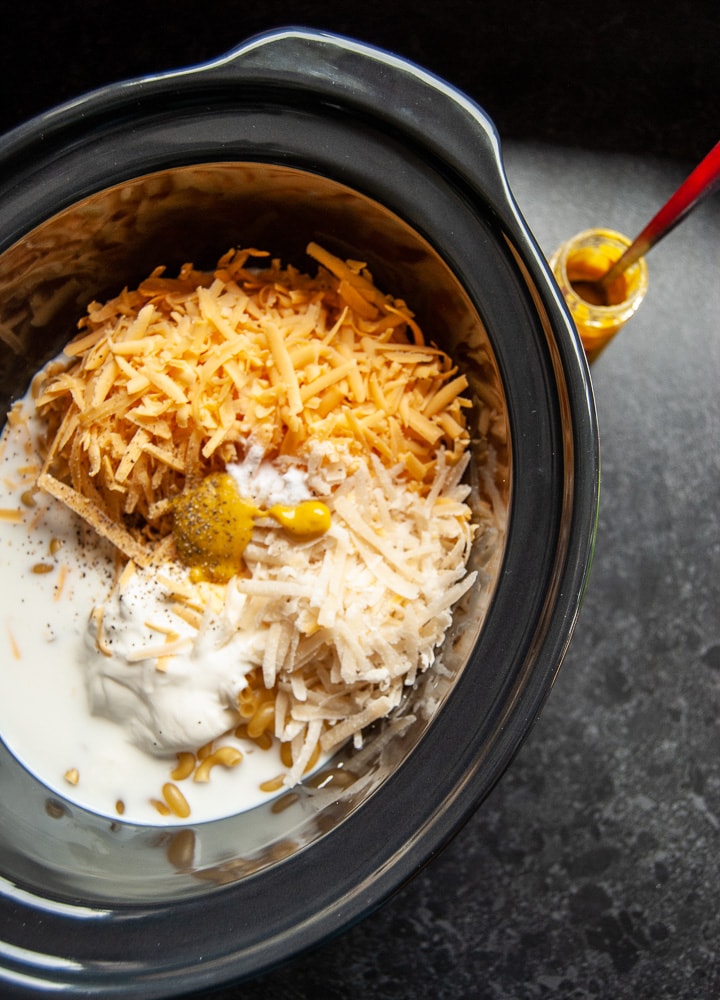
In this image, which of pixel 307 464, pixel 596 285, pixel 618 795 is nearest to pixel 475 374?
pixel 307 464

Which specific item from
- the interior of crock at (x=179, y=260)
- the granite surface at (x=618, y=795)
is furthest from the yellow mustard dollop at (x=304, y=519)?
the granite surface at (x=618, y=795)

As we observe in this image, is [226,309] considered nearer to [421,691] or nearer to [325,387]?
[325,387]

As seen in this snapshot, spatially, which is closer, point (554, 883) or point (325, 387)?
point (325, 387)

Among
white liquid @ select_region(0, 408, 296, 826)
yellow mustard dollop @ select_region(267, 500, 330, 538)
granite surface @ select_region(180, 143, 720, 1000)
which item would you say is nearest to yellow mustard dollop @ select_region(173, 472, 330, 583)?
yellow mustard dollop @ select_region(267, 500, 330, 538)

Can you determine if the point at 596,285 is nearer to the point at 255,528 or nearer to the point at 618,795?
the point at 255,528

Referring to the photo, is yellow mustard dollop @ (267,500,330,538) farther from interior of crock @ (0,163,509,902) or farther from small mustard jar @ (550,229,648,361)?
small mustard jar @ (550,229,648,361)

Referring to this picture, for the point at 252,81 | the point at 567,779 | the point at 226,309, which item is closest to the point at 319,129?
the point at 252,81

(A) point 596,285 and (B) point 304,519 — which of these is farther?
(A) point 596,285
